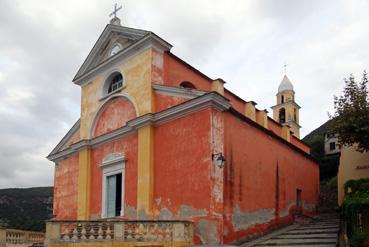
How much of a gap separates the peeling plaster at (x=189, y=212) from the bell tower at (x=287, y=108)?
2411 cm

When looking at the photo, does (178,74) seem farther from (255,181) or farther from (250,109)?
(255,181)

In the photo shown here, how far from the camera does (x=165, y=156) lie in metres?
17.1

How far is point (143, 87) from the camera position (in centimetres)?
1872

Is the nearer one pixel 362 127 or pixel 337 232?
pixel 362 127

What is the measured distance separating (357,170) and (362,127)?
246 inches

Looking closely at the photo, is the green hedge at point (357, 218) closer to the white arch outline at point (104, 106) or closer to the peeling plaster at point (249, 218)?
the peeling plaster at point (249, 218)

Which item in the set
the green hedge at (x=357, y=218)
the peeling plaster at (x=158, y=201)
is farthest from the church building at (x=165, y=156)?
the green hedge at (x=357, y=218)

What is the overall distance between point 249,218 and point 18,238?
1182cm

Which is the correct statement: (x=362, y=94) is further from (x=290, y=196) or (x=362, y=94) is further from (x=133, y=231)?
(x=133, y=231)

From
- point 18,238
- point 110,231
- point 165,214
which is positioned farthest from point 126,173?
point 18,238

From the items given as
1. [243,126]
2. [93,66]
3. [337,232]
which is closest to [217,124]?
[243,126]

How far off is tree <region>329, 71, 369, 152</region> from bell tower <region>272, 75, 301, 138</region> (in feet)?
72.8

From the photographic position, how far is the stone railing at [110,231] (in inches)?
546

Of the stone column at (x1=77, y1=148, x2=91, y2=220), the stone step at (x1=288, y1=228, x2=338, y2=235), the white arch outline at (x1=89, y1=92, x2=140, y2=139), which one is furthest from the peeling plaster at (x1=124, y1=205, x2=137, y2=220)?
the stone step at (x1=288, y1=228, x2=338, y2=235)
